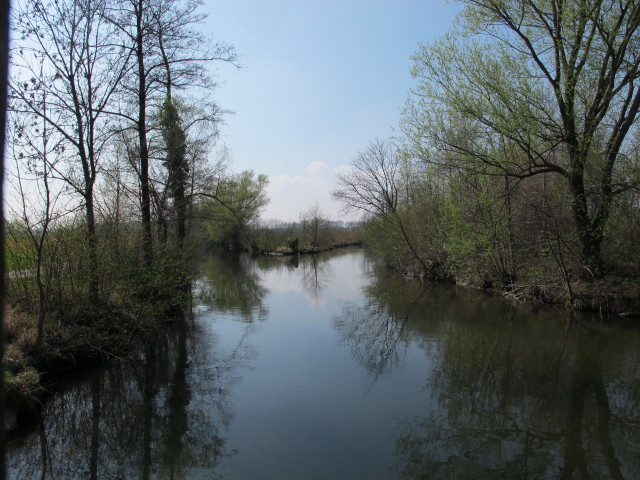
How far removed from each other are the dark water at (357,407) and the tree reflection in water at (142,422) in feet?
0.09

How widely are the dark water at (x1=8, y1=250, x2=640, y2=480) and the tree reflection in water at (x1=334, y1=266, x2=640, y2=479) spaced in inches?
1.1

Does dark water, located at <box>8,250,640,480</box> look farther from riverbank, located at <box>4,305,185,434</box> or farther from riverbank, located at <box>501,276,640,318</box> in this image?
riverbank, located at <box>501,276,640,318</box>

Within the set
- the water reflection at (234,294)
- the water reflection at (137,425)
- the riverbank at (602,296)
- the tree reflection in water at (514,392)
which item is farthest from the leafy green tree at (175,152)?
the riverbank at (602,296)

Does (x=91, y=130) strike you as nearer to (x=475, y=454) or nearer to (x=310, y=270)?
(x=475, y=454)

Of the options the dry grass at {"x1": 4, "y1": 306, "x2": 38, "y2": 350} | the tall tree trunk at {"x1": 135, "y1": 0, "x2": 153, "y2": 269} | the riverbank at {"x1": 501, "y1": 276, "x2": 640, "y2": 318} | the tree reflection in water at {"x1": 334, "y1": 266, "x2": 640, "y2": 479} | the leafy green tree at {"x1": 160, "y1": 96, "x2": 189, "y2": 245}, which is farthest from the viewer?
the leafy green tree at {"x1": 160, "y1": 96, "x2": 189, "y2": 245}

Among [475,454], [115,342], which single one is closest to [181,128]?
[115,342]

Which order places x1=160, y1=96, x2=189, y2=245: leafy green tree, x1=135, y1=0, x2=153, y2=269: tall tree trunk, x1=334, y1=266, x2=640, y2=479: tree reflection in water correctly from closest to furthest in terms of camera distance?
x1=334, y1=266, x2=640, y2=479: tree reflection in water
x1=135, y1=0, x2=153, y2=269: tall tree trunk
x1=160, y1=96, x2=189, y2=245: leafy green tree

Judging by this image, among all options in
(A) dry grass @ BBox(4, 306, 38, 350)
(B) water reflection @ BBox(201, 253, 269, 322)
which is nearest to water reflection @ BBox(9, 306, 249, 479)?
(A) dry grass @ BBox(4, 306, 38, 350)

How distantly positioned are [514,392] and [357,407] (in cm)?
280

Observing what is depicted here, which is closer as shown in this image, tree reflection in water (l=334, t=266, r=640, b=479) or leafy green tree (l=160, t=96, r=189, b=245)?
tree reflection in water (l=334, t=266, r=640, b=479)

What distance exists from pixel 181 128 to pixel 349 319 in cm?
906

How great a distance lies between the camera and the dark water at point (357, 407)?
5316 mm

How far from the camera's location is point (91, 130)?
10.3 metres

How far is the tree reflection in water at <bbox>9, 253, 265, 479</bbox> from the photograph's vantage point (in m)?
5.36
